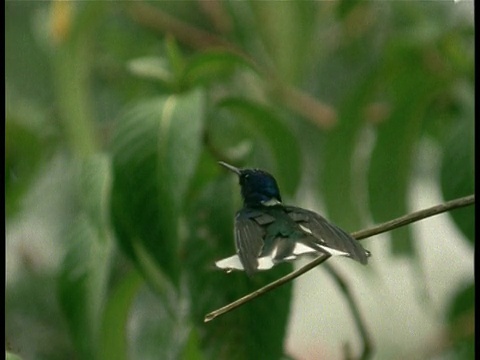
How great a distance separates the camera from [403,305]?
0.59 meters

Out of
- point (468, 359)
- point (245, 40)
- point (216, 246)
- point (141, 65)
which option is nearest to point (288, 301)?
point (216, 246)

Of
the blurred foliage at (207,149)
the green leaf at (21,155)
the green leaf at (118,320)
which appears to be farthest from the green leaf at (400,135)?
the green leaf at (21,155)

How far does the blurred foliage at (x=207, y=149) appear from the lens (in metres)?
0.31

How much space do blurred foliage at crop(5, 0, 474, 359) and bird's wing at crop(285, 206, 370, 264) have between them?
0.08 m

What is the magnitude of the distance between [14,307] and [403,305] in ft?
1.26

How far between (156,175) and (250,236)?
0.15 m

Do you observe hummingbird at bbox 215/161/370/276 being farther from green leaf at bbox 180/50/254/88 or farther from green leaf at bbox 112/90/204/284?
green leaf at bbox 180/50/254/88

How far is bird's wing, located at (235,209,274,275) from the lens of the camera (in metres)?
0.15

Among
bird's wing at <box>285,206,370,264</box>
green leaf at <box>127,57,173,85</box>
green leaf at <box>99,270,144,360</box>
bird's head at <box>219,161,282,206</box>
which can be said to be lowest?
green leaf at <box>99,270,144,360</box>

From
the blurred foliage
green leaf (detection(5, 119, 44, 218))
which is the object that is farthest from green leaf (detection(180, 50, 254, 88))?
green leaf (detection(5, 119, 44, 218))

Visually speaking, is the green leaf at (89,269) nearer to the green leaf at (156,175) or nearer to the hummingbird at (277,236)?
the green leaf at (156,175)

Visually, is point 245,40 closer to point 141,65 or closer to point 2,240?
point 141,65

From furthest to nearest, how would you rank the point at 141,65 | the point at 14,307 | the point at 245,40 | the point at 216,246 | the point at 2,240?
1. the point at 14,307
2. the point at 245,40
3. the point at 141,65
4. the point at 216,246
5. the point at 2,240

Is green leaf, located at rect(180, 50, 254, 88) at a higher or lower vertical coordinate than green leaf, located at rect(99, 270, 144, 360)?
higher
